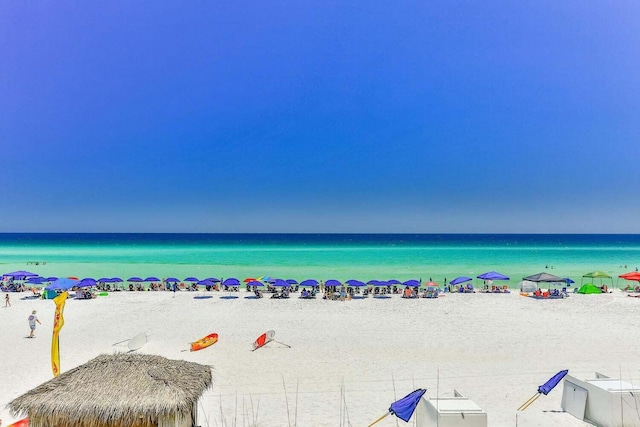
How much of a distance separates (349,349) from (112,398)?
29.3 feet

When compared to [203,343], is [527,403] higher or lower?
higher

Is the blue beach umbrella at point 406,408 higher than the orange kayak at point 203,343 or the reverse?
higher

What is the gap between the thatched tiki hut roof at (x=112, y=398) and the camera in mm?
6055

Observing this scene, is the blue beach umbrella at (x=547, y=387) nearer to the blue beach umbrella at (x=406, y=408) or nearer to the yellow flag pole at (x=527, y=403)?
the yellow flag pole at (x=527, y=403)

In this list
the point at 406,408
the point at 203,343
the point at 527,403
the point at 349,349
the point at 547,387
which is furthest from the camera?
the point at 203,343

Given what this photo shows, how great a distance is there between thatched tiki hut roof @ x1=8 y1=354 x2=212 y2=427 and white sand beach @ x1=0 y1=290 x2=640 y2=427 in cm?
264

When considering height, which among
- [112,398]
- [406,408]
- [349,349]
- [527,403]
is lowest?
[349,349]

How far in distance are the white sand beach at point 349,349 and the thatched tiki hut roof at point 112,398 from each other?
2639 millimetres

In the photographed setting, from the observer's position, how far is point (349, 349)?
46.0 ft

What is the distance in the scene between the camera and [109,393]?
20.5 ft

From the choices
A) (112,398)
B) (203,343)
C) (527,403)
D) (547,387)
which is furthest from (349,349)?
(112,398)

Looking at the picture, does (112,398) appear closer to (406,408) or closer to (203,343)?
(406,408)

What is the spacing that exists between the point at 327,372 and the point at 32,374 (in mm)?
7705

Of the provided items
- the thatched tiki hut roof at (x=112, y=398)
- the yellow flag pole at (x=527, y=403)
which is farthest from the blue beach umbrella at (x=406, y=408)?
the thatched tiki hut roof at (x=112, y=398)
